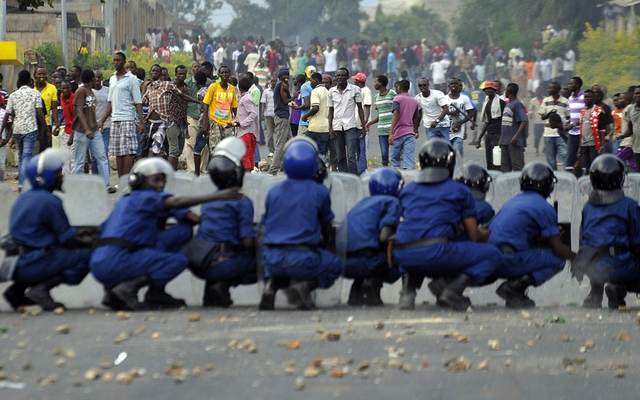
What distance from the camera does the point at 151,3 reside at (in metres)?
68.7

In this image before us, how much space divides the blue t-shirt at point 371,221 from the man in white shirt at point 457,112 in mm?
7806

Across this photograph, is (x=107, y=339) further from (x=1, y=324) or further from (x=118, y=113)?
(x=118, y=113)

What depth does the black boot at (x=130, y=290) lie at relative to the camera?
771cm

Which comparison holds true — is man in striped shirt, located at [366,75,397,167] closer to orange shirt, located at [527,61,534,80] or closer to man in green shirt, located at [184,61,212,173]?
man in green shirt, located at [184,61,212,173]

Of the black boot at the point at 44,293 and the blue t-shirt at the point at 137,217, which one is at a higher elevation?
the blue t-shirt at the point at 137,217

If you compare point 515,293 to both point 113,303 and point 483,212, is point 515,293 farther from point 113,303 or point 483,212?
point 113,303

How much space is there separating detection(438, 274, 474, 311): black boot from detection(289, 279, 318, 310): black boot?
0.94 metres

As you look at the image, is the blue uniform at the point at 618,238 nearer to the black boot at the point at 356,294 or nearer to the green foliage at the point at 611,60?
the black boot at the point at 356,294

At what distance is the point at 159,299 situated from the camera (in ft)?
26.2

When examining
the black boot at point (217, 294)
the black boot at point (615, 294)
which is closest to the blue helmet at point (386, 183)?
the black boot at point (217, 294)

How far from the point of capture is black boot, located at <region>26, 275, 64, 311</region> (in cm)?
786

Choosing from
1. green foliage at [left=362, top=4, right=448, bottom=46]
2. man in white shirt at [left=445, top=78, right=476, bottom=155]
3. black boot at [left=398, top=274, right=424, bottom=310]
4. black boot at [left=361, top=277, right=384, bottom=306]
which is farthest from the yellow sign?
green foliage at [left=362, top=4, right=448, bottom=46]

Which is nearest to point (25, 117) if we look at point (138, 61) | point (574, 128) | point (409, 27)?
point (574, 128)

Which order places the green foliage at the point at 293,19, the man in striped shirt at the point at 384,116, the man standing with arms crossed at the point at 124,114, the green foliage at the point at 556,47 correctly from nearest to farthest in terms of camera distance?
the man standing with arms crossed at the point at 124,114 < the man in striped shirt at the point at 384,116 < the green foliage at the point at 556,47 < the green foliage at the point at 293,19
